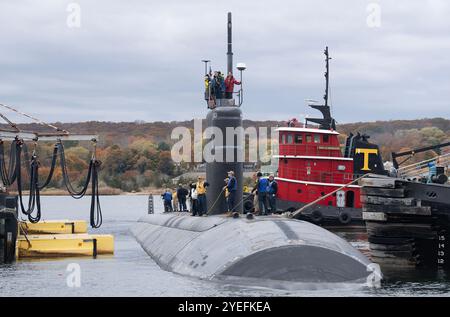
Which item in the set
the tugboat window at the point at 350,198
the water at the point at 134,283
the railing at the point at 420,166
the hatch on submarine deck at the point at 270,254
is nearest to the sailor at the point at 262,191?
the hatch on submarine deck at the point at 270,254

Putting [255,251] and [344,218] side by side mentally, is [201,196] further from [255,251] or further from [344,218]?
[344,218]

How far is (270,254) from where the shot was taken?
1842cm

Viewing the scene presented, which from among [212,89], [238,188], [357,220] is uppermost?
[212,89]

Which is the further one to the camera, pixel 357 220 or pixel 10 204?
pixel 357 220

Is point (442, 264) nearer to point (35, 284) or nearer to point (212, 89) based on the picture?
point (212, 89)

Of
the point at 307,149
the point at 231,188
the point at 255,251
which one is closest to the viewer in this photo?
the point at 255,251

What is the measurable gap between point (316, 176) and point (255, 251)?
30174mm

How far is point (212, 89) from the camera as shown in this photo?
A: 2730 centimetres

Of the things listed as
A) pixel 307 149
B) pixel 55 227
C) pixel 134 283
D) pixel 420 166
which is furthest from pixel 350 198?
pixel 134 283

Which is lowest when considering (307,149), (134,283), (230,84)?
(134,283)

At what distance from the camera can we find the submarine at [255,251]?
59.2 ft

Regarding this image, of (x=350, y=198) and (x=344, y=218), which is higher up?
(x=350, y=198)
